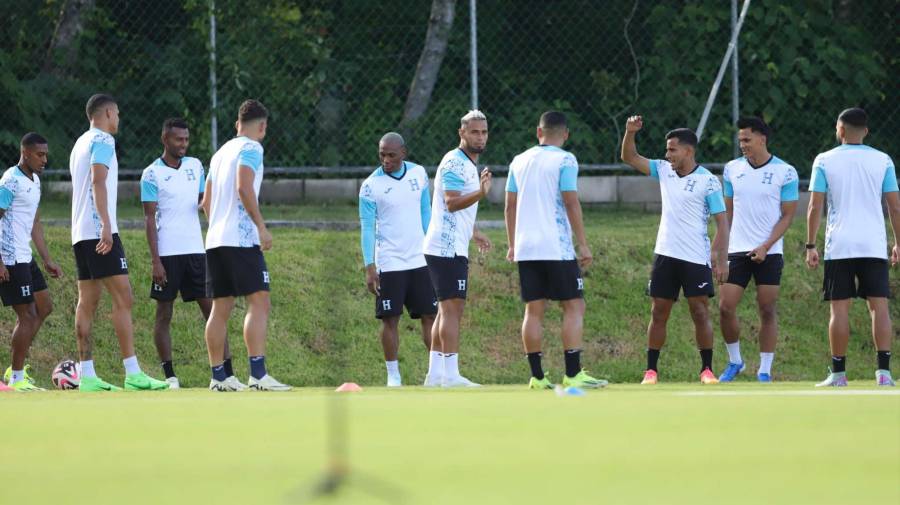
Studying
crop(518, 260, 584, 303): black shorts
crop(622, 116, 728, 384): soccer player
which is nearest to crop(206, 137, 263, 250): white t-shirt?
crop(518, 260, 584, 303): black shorts

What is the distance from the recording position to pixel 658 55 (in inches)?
735

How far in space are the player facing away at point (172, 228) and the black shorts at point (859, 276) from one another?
511cm

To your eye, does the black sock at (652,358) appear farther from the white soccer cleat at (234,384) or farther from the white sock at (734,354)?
the white soccer cleat at (234,384)

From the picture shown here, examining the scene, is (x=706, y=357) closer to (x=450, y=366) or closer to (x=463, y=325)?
(x=450, y=366)

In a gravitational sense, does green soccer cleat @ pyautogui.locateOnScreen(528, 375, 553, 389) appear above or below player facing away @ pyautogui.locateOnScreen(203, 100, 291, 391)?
below

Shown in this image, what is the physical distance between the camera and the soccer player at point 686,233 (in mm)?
13289

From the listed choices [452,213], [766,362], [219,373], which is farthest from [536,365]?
[766,362]

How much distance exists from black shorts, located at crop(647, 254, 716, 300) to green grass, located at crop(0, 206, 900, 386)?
2.28 m

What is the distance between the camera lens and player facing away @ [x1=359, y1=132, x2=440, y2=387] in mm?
13141

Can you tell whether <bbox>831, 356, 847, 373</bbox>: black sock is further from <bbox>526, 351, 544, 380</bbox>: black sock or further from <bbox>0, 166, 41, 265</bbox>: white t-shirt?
<bbox>0, 166, 41, 265</bbox>: white t-shirt

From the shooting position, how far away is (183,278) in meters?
13.4

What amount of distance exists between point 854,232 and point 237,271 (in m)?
4.71

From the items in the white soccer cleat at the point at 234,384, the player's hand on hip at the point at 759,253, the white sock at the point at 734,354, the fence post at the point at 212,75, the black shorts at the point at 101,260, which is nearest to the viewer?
the white soccer cleat at the point at 234,384

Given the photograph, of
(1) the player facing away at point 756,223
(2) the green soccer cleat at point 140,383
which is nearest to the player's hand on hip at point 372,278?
(2) the green soccer cleat at point 140,383
